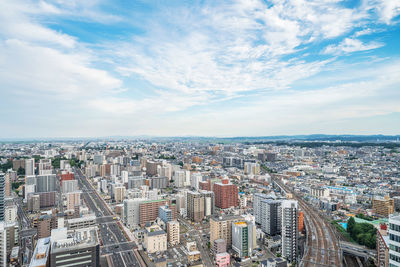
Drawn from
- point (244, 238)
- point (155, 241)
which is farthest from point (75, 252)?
point (244, 238)

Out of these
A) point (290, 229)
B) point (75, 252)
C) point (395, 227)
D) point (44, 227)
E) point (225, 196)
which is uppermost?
point (395, 227)

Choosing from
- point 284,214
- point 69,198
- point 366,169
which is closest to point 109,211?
point 69,198

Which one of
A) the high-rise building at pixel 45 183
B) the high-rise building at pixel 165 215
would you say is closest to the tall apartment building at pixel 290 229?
the high-rise building at pixel 165 215

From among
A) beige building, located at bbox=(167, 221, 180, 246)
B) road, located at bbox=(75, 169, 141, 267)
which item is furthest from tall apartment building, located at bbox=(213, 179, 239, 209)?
road, located at bbox=(75, 169, 141, 267)

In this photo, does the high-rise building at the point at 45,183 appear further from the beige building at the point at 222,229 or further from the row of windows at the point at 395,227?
the row of windows at the point at 395,227

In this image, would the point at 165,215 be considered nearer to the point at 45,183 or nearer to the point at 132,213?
the point at 132,213

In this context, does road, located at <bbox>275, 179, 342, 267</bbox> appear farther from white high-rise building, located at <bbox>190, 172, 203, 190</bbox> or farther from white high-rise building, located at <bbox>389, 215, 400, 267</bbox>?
white high-rise building, located at <bbox>190, 172, 203, 190</bbox>

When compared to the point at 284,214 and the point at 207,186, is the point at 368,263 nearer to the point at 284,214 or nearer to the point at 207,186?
the point at 284,214
